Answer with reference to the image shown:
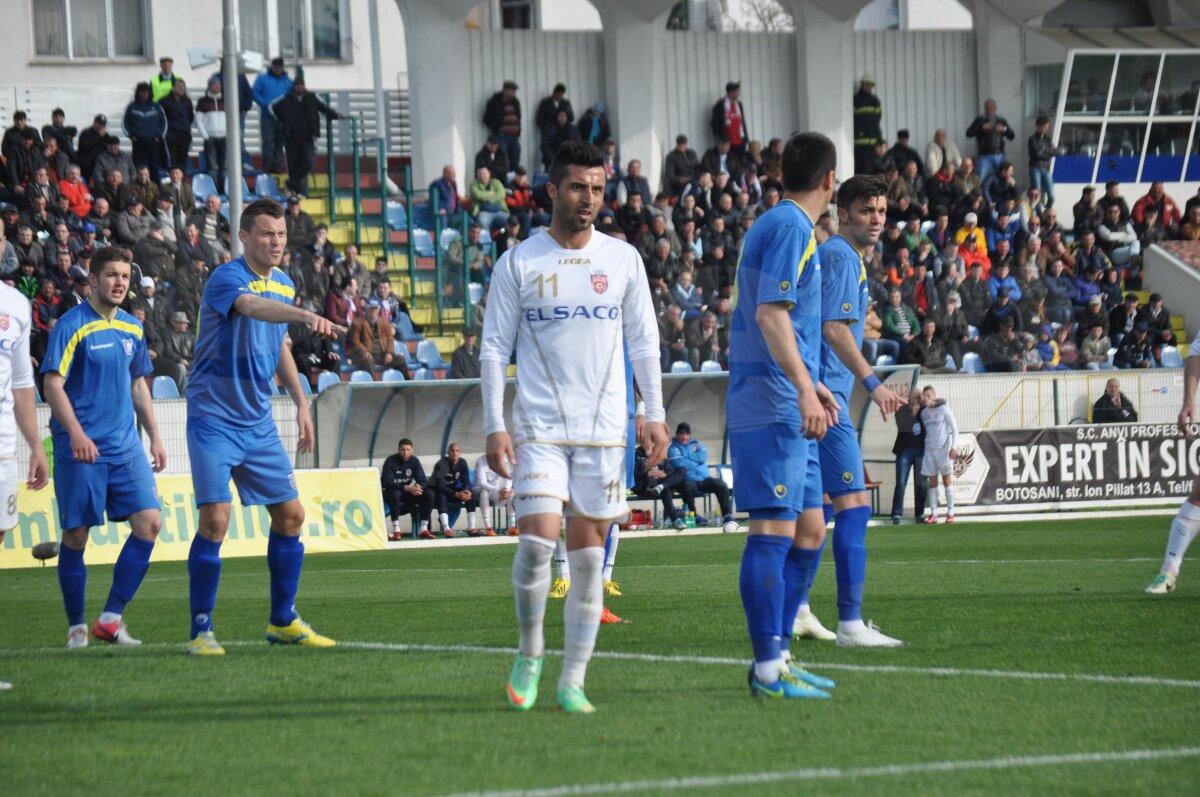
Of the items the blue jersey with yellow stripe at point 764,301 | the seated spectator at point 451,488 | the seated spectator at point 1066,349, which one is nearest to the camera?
the blue jersey with yellow stripe at point 764,301

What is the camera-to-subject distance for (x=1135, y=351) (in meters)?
27.5

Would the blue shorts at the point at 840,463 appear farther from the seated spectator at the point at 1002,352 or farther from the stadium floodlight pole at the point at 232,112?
the seated spectator at the point at 1002,352

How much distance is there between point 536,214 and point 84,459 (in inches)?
789

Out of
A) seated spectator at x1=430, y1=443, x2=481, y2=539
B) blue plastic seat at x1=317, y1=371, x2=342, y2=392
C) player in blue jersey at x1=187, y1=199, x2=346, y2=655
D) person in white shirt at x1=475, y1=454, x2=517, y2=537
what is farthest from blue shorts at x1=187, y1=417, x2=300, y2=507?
blue plastic seat at x1=317, y1=371, x2=342, y2=392

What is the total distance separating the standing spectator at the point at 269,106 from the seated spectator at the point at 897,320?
34.6 feet

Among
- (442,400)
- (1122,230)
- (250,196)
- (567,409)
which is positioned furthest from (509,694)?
(1122,230)

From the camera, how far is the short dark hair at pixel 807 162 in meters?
6.68

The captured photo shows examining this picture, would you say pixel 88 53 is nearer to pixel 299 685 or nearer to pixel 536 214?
pixel 536 214

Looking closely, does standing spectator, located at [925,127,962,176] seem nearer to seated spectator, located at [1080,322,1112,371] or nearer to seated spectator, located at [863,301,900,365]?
Result: seated spectator, located at [1080,322,1112,371]

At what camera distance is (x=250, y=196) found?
26234 millimetres

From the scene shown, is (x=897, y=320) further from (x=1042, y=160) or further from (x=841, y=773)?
(x=841, y=773)

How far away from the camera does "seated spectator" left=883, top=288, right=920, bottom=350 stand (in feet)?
84.9

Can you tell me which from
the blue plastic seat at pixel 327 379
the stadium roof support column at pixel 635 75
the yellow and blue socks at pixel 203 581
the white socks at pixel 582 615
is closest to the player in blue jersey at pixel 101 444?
the yellow and blue socks at pixel 203 581

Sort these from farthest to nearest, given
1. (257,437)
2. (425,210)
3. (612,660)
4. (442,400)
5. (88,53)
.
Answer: (88,53)
(425,210)
(442,400)
(257,437)
(612,660)
